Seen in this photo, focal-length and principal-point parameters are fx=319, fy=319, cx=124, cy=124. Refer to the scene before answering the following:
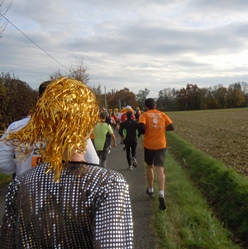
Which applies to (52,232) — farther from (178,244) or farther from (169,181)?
(169,181)

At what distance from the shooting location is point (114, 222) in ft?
4.19

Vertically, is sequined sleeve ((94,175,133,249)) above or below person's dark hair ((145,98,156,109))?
below

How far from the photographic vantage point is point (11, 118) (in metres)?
9.70

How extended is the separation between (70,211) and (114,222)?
20cm

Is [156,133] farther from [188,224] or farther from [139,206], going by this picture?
[188,224]

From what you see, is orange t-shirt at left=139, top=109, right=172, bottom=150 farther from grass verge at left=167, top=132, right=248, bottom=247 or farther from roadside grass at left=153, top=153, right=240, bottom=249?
grass verge at left=167, top=132, right=248, bottom=247

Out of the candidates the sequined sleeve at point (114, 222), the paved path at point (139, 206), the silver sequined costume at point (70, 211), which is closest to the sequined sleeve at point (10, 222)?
the silver sequined costume at point (70, 211)

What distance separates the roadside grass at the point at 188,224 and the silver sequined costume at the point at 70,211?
316cm

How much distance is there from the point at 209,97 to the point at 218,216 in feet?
371

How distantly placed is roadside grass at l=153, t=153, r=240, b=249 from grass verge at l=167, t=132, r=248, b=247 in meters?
0.18

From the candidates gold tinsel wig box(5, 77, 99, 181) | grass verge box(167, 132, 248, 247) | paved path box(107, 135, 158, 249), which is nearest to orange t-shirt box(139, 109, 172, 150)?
paved path box(107, 135, 158, 249)

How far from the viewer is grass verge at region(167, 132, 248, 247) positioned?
513 centimetres

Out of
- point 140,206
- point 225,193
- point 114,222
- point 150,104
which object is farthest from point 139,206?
point 114,222

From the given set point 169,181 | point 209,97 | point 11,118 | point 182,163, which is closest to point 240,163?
point 182,163
